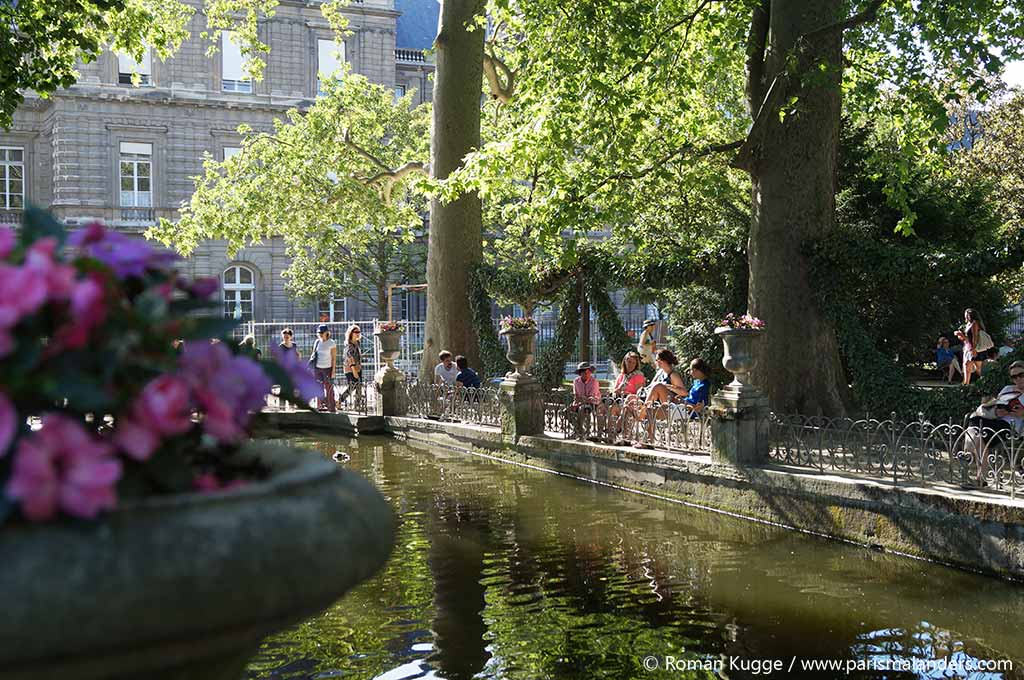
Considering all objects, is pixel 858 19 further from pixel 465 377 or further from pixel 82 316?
pixel 82 316

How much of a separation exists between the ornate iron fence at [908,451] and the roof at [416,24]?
4622 centimetres

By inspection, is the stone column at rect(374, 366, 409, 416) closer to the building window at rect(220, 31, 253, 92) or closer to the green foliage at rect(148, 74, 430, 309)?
the green foliage at rect(148, 74, 430, 309)

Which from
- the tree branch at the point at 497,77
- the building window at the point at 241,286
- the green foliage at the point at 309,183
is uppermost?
the tree branch at the point at 497,77

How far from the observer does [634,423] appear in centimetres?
1363

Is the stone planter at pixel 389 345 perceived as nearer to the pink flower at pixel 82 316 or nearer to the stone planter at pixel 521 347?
the stone planter at pixel 521 347

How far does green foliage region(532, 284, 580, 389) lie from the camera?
812 inches

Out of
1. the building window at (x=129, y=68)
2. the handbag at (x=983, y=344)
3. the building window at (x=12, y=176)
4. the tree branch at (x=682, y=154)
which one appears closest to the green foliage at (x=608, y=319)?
the tree branch at (x=682, y=154)

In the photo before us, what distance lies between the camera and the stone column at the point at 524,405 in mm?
15680

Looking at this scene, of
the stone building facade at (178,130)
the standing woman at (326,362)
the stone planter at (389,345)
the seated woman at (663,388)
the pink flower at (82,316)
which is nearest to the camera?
the pink flower at (82,316)

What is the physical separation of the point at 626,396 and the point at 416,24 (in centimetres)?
4555

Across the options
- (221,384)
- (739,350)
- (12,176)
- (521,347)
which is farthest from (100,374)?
(12,176)

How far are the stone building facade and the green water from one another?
32157mm

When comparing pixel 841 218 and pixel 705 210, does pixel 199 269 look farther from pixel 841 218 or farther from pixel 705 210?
pixel 841 218

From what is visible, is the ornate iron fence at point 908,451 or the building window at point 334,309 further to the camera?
the building window at point 334,309
